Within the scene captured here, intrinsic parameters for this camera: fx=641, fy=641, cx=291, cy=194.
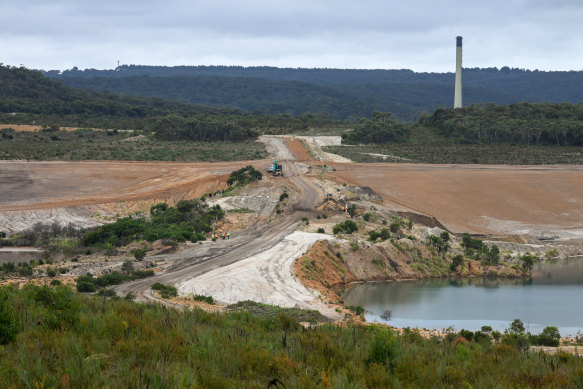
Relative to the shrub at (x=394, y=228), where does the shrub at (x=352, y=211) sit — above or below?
above

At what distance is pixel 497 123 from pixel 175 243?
76015 millimetres

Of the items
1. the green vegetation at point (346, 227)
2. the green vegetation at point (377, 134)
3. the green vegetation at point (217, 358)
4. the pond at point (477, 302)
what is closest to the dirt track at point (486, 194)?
the green vegetation at point (346, 227)

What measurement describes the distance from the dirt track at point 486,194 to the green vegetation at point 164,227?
55.8 ft

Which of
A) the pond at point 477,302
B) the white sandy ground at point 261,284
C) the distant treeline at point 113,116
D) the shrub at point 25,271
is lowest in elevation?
the pond at point 477,302

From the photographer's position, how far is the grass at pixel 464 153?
78.8 metres

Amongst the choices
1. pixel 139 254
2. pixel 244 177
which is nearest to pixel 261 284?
pixel 139 254

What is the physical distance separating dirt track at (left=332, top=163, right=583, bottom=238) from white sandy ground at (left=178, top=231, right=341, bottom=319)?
2181cm

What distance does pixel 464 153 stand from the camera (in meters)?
85.6

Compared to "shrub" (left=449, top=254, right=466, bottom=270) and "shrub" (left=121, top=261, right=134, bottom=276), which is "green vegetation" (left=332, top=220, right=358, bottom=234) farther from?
"shrub" (left=121, top=261, right=134, bottom=276)

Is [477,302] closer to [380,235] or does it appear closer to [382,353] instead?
[380,235]

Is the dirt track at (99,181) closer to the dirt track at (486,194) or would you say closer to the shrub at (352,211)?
the dirt track at (486,194)

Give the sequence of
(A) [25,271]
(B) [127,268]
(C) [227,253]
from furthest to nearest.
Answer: (C) [227,253] → (B) [127,268] → (A) [25,271]

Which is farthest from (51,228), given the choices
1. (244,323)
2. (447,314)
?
(244,323)

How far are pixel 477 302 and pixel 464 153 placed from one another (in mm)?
55848
